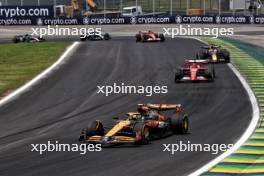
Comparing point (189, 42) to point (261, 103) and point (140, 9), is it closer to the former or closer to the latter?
point (261, 103)

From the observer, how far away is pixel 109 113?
21.9 m

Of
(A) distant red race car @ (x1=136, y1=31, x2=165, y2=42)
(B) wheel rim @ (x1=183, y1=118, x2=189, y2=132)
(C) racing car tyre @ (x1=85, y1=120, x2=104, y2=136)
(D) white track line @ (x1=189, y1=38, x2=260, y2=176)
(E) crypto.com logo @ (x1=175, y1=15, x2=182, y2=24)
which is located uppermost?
(E) crypto.com logo @ (x1=175, y1=15, x2=182, y2=24)

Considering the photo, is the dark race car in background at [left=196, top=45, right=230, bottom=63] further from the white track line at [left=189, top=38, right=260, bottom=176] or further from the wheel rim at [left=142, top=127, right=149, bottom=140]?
the wheel rim at [left=142, top=127, right=149, bottom=140]

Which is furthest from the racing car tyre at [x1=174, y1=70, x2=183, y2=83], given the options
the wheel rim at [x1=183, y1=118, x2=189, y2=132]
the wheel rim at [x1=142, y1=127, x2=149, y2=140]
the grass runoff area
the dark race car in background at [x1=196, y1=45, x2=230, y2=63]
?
the wheel rim at [x1=142, y1=127, x2=149, y2=140]

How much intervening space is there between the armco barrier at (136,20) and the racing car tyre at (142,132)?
59.4 metres

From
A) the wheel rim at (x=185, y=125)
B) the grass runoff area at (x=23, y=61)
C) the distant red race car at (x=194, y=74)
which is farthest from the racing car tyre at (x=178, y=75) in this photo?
the wheel rim at (x=185, y=125)

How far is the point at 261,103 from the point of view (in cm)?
2395

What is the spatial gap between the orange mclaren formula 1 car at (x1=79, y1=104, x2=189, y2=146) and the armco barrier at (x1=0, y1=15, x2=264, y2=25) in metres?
Result: 58.2

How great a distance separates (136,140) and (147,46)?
30621 mm

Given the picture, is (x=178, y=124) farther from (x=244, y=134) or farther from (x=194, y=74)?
(x=194, y=74)

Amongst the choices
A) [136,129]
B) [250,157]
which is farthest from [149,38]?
[250,157]

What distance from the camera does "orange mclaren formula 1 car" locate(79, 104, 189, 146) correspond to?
1642 centimetres

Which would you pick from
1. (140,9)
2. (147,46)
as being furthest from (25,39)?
(140,9)

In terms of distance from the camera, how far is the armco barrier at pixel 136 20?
7569 cm
